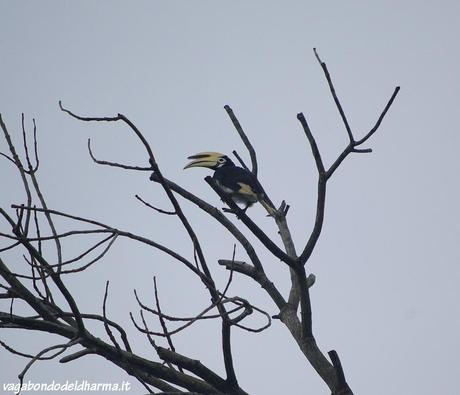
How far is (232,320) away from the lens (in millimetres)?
1900

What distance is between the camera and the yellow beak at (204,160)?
6.16 m

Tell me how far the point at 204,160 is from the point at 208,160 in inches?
2.8

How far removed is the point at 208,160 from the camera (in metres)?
6.39

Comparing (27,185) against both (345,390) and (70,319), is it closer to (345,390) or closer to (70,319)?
(70,319)

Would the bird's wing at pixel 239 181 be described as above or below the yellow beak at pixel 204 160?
below

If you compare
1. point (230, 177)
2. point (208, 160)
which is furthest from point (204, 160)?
point (230, 177)

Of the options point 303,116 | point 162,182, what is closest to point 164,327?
point 162,182

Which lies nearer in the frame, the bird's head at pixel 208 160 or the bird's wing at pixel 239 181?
the bird's wing at pixel 239 181

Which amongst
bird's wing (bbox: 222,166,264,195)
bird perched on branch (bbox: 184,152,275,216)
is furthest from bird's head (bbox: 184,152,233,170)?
bird's wing (bbox: 222,166,264,195)

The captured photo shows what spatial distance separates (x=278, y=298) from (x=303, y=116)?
0.83 meters

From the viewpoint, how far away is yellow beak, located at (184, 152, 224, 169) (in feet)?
20.2

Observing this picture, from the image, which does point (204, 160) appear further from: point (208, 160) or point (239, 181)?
point (239, 181)

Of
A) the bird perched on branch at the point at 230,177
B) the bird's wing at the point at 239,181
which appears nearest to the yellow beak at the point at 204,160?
the bird perched on branch at the point at 230,177

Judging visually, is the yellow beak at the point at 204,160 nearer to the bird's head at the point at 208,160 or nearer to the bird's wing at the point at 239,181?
the bird's head at the point at 208,160
